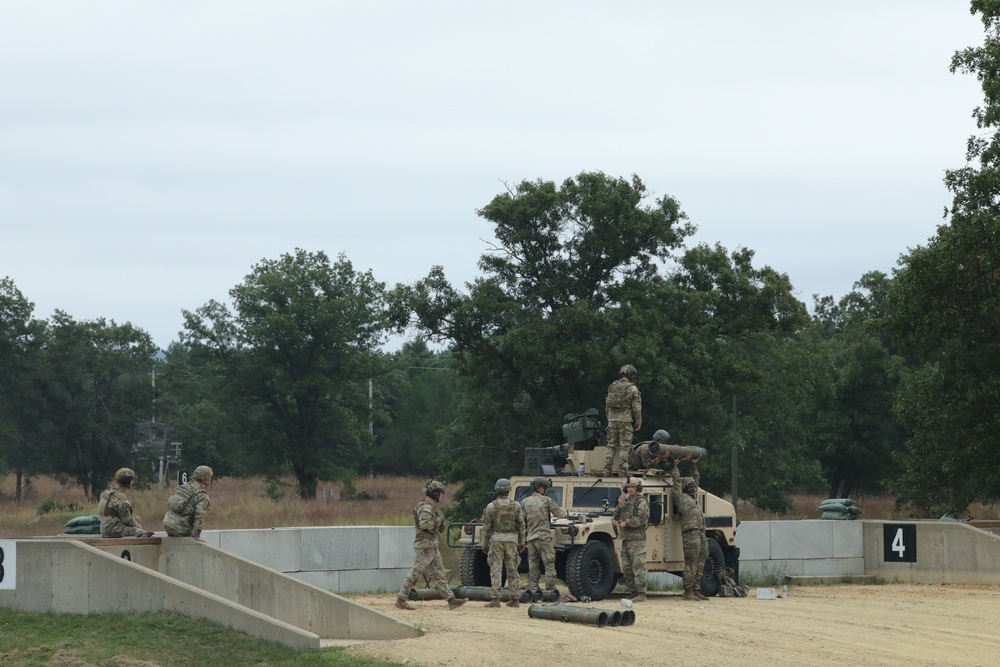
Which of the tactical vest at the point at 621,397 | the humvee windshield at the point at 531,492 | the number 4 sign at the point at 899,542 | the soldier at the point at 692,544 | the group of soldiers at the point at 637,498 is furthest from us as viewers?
the number 4 sign at the point at 899,542

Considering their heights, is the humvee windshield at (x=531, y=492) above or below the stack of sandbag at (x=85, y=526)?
above

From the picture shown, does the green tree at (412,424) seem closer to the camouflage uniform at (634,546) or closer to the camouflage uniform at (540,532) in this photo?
the camouflage uniform at (634,546)

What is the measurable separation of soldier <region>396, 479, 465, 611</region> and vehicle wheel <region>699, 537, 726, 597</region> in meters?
4.67

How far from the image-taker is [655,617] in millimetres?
16828

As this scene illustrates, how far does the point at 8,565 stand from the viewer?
1474cm

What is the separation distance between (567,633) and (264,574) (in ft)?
11.3

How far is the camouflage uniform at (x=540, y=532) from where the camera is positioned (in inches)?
701

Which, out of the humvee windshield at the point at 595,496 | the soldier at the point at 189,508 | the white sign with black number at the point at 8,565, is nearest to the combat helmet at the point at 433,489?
the soldier at the point at 189,508

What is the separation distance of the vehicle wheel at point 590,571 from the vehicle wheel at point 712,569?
2.18 m

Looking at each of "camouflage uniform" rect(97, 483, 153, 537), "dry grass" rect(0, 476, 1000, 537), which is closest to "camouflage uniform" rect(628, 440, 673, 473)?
"camouflage uniform" rect(97, 483, 153, 537)

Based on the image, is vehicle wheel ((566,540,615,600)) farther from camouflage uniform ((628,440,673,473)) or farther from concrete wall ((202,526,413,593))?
concrete wall ((202,526,413,593))

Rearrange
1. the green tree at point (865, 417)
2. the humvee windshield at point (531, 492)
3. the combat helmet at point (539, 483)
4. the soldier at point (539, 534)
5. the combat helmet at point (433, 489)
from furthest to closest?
1. the green tree at point (865, 417)
2. the humvee windshield at point (531, 492)
3. the combat helmet at point (539, 483)
4. the soldier at point (539, 534)
5. the combat helmet at point (433, 489)

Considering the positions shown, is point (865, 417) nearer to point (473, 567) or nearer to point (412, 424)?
point (473, 567)

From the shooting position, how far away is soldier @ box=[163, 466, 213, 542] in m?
15.9
